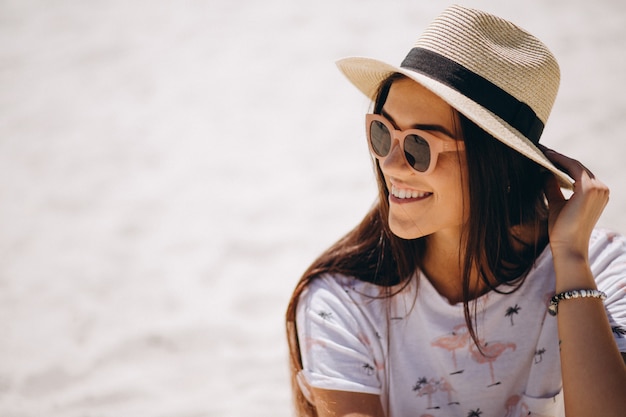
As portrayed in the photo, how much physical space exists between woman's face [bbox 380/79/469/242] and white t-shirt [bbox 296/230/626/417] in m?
0.26

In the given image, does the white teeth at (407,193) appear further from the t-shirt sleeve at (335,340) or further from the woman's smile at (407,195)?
the t-shirt sleeve at (335,340)

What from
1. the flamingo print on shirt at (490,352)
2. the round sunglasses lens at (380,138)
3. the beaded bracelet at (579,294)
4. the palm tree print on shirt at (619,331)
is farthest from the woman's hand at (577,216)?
the round sunglasses lens at (380,138)

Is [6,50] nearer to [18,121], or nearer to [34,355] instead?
[18,121]

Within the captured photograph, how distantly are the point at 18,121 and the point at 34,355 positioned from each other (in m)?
2.21

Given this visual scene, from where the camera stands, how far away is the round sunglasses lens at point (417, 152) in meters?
1.85

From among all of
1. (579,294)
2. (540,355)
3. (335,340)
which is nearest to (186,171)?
(335,340)

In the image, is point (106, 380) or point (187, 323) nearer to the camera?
point (106, 380)

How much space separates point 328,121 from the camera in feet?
16.3

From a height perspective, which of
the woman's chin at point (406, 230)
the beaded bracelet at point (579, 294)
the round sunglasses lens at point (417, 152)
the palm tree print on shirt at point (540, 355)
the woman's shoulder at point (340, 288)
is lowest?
the palm tree print on shirt at point (540, 355)

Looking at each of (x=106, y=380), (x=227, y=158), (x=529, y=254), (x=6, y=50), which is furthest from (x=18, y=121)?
(x=529, y=254)

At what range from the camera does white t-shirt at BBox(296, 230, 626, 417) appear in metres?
2.07

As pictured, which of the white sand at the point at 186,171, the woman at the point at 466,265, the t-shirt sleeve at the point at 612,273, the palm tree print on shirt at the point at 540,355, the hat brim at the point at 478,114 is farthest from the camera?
the white sand at the point at 186,171

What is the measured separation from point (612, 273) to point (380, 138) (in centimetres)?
81

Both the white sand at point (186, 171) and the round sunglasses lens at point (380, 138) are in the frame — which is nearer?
A: the round sunglasses lens at point (380, 138)
